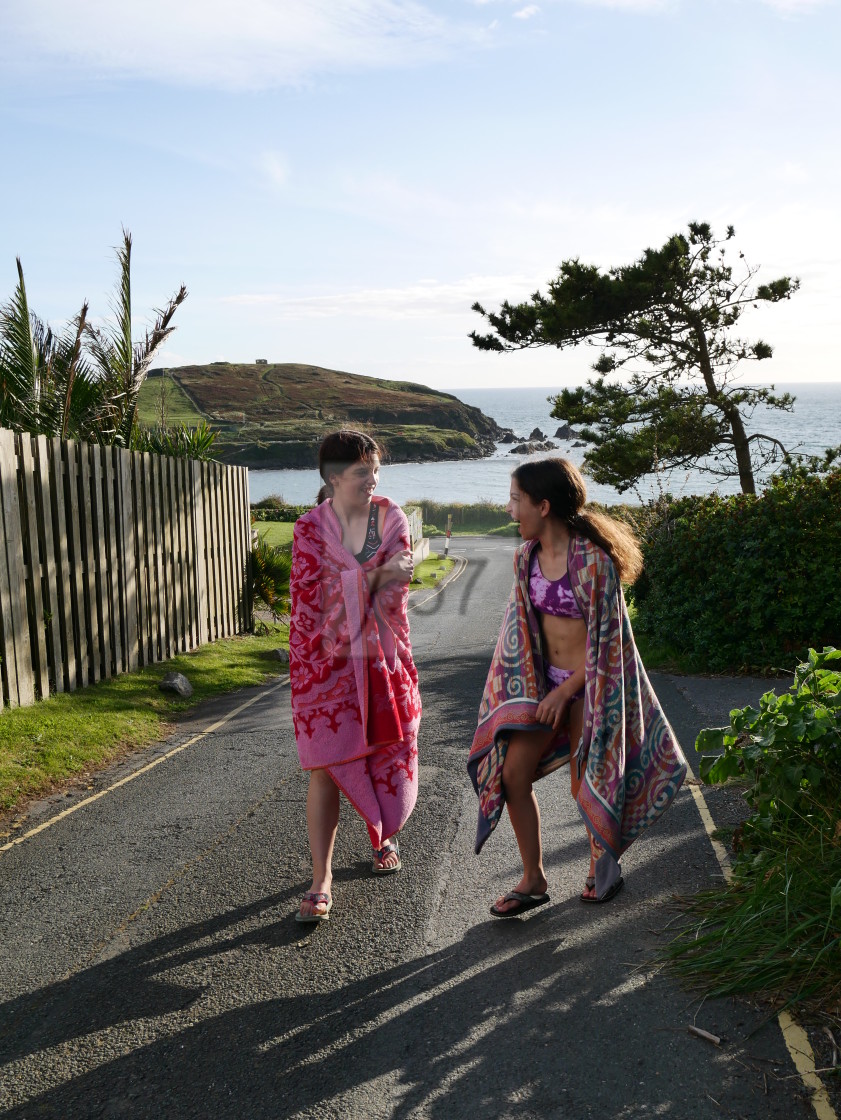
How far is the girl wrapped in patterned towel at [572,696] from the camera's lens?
394cm

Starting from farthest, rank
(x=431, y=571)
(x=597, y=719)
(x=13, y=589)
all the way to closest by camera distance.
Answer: (x=431, y=571) → (x=13, y=589) → (x=597, y=719)

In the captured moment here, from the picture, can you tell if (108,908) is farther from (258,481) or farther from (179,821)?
(258,481)

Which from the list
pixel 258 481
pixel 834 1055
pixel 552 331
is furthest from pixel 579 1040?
pixel 258 481

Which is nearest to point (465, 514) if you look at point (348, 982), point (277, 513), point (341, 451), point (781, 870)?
point (277, 513)

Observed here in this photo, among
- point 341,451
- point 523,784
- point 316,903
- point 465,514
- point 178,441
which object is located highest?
point 178,441

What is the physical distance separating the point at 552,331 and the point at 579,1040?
18492 mm

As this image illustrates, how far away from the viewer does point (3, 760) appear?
6426mm

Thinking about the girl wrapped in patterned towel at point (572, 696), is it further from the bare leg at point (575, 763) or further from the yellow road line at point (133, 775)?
the yellow road line at point (133, 775)

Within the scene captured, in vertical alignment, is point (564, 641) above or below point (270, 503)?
Result: below

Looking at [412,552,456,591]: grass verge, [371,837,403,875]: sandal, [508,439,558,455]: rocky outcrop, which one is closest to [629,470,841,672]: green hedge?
[508,439,558,455]: rocky outcrop

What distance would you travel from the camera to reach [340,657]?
431 centimetres

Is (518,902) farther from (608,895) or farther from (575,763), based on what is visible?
(575,763)

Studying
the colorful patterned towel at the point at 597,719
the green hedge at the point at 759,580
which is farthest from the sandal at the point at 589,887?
the green hedge at the point at 759,580

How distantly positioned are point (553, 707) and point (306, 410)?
10391 cm
